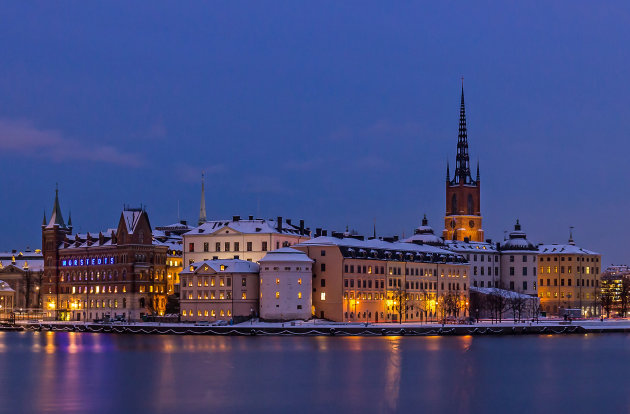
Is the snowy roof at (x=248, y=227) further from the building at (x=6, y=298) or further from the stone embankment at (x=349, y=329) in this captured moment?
the building at (x=6, y=298)

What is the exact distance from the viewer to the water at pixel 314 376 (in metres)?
52.6

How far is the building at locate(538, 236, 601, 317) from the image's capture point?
145 metres

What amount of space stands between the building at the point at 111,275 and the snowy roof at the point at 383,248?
73.8ft

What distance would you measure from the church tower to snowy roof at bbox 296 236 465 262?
37.8 meters

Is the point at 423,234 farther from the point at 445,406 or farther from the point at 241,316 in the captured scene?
the point at 445,406

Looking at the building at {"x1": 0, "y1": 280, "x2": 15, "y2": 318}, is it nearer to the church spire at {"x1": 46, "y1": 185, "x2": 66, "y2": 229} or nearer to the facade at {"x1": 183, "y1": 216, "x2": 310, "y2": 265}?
the church spire at {"x1": 46, "y1": 185, "x2": 66, "y2": 229}

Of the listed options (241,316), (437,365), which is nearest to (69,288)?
(241,316)

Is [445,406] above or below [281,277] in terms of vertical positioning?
below

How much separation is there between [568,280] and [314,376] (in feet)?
293

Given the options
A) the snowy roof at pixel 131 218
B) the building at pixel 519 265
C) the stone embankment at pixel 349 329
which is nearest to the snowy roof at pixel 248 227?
the snowy roof at pixel 131 218

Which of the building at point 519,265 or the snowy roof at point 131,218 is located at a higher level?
the snowy roof at point 131,218

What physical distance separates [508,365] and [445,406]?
20711 millimetres

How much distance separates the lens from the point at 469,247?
488 ft

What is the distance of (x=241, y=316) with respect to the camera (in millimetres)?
108125
